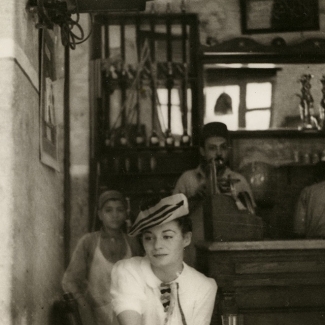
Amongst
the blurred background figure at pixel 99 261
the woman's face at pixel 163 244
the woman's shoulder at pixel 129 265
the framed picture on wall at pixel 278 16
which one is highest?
the framed picture on wall at pixel 278 16

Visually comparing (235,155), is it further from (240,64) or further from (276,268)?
(276,268)

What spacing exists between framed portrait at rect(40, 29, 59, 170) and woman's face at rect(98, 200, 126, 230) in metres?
0.60

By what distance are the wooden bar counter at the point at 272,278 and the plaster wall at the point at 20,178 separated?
973 millimetres

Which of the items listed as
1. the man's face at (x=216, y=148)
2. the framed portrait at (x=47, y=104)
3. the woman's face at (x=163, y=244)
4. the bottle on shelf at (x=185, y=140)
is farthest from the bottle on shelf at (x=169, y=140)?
the woman's face at (x=163, y=244)

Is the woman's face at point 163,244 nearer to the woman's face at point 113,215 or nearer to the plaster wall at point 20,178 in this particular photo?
the plaster wall at point 20,178

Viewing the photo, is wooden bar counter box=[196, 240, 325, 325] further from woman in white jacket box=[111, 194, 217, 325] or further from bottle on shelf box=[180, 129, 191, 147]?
bottle on shelf box=[180, 129, 191, 147]

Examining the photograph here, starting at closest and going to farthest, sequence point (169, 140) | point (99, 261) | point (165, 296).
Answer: point (165, 296), point (99, 261), point (169, 140)

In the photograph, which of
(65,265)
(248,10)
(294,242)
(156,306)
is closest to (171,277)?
(156,306)

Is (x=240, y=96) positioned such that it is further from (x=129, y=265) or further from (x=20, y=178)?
(x=20, y=178)

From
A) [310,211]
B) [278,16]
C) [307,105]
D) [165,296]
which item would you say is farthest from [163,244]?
[278,16]

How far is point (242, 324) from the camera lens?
3.12 m

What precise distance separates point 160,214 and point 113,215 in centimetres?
122

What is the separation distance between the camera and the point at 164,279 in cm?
287

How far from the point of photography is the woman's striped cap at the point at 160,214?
111 inches
